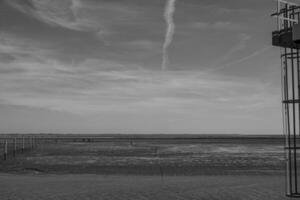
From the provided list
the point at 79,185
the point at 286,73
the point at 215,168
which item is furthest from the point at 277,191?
the point at 215,168

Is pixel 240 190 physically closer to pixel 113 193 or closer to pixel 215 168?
pixel 113 193

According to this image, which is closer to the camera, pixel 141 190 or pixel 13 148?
pixel 141 190

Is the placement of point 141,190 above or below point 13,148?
above

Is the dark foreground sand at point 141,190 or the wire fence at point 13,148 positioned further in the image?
the wire fence at point 13,148

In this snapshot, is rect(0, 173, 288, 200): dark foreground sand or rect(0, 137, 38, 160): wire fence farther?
rect(0, 137, 38, 160): wire fence

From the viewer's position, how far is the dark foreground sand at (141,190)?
666 inches

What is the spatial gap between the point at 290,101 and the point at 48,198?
10218 millimetres

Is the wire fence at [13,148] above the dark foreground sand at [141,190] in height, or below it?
below

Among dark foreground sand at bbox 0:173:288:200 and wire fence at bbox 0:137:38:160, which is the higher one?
dark foreground sand at bbox 0:173:288:200

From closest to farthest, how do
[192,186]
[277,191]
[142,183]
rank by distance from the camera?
[277,191] < [192,186] < [142,183]

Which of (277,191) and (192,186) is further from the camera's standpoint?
(192,186)

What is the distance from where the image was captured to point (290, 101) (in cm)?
1177

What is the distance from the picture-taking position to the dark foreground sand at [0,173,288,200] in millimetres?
16906

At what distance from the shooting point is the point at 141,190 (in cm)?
1859
